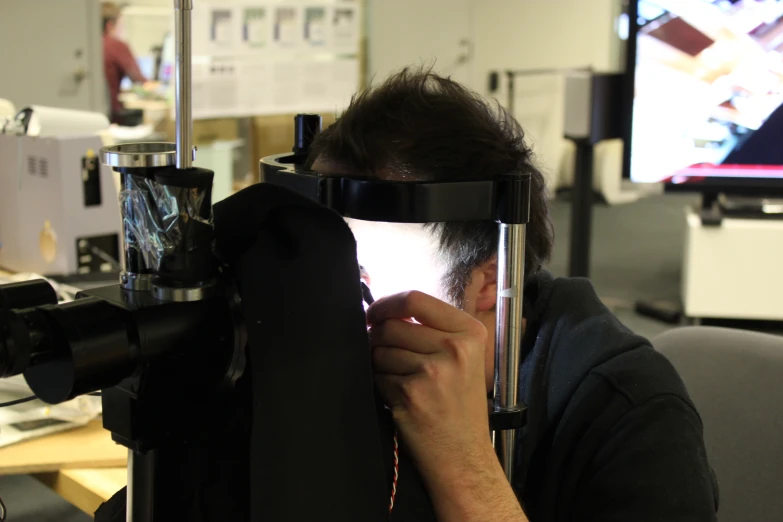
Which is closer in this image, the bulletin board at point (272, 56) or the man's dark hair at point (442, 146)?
the man's dark hair at point (442, 146)

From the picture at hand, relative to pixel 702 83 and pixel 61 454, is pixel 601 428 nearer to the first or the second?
pixel 61 454

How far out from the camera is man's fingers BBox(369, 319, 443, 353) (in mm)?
767

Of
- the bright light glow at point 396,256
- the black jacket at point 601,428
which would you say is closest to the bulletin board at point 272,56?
the black jacket at point 601,428

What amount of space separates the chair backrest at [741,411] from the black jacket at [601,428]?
27 centimetres

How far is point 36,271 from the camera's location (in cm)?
231

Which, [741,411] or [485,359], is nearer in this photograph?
[485,359]

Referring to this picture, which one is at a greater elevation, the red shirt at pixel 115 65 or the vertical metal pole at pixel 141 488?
the red shirt at pixel 115 65

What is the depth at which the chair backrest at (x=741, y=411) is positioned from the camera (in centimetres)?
118

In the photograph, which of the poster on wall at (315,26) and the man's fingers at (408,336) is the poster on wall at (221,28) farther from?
the man's fingers at (408,336)

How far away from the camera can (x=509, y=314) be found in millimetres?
726

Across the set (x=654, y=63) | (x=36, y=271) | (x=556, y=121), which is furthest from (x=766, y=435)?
(x=556, y=121)

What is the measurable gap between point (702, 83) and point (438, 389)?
3.32 meters

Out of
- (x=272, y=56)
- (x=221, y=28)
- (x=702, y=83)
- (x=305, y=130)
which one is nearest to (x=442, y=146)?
(x=305, y=130)

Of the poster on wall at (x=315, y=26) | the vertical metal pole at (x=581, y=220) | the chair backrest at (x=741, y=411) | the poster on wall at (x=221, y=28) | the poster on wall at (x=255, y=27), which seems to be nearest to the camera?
the chair backrest at (x=741, y=411)
